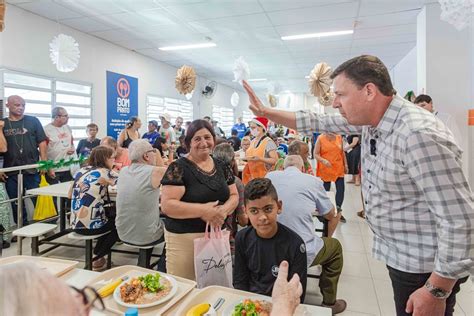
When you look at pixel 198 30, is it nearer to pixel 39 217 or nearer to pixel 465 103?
pixel 39 217

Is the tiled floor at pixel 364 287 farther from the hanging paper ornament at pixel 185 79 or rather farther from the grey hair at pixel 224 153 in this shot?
the hanging paper ornament at pixel 185 79

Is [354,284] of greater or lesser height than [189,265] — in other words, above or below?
below

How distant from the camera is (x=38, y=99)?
5418 millimetres

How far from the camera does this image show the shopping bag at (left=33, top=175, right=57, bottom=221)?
391 centimetres

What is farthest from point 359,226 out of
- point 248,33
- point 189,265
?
point 248,33

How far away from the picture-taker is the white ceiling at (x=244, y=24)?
15.6 feet

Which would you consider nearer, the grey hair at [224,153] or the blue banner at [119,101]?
the grey hair at [224,153]

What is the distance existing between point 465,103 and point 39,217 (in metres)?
6.32

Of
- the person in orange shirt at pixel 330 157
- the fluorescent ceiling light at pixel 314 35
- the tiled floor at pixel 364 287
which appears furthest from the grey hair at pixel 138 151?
the fluorescent ceiling light at pixel 314 35

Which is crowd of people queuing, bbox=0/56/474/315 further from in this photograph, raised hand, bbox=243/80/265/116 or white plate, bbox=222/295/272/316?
white plate, bbox=222/295/272/316

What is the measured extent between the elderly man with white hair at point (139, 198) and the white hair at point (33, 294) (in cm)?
204

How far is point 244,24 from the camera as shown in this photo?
221 inches

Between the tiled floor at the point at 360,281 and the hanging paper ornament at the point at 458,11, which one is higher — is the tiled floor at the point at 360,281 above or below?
below

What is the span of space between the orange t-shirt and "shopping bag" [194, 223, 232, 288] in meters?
2.97
